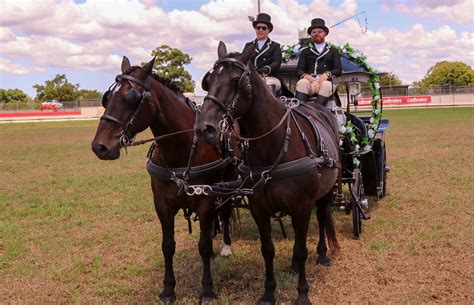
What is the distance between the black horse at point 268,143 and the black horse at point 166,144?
48 cm

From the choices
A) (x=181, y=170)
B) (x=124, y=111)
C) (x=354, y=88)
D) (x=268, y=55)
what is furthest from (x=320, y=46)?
(x=124, y=111)

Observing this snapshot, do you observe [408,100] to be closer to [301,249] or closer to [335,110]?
[335,110]

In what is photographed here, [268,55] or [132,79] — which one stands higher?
[268,55]

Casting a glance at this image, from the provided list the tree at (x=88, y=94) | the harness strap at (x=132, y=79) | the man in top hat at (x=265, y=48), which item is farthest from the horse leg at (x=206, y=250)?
the tree at (x=88, y=94)

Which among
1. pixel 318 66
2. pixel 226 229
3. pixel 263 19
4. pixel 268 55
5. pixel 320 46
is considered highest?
pixel 263 19

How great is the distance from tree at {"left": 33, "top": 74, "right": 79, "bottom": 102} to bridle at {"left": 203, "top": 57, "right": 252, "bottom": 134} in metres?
79.8

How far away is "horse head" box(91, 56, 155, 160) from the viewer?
4168 millimetres

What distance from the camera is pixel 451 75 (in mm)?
90312

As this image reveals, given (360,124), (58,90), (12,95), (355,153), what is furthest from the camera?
(12,95)

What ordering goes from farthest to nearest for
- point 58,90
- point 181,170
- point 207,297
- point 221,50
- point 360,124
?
point 58,90 < point 360,124 < point 207,297 < point 181,170 < point 221,50

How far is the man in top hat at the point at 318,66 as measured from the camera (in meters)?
6.67

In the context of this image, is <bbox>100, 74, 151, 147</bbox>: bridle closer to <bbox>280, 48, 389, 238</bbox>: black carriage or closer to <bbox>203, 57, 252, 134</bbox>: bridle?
<bbox>203, 57, 252, 134</bbox>: bridle

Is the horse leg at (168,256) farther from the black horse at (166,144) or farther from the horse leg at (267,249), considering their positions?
the horse leg at (267,249)

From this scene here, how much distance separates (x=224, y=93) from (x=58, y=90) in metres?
80.4
